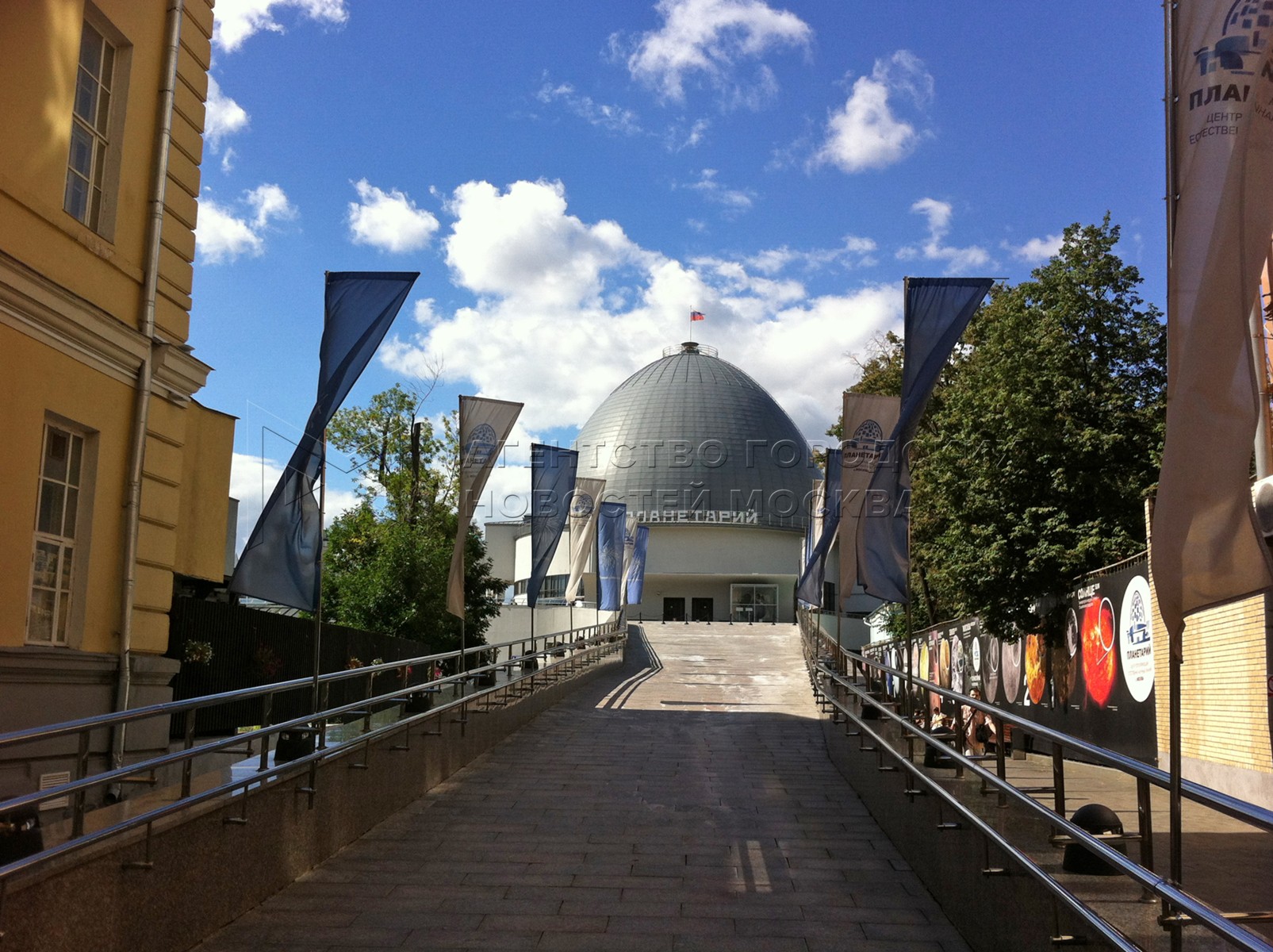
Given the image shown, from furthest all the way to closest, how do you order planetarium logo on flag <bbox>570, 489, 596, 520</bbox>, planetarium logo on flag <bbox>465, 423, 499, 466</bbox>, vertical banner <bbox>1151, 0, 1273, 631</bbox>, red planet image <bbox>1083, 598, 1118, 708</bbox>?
planetarium logo on flag <bbox>570, 489, 596, 520</bbox> < red planet image <bbox>1083, 598, 1118, 708</bbox> < planetarium logo on flag <bbox>465, 423, 499, 466</bbox> < vertical banner <bbox>1151, 0, 1273, 631</bbox>

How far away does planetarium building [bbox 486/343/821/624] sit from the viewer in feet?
216

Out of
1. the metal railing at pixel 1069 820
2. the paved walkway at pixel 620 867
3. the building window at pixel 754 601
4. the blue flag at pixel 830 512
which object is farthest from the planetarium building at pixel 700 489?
the metal railing at pixel 1069 820

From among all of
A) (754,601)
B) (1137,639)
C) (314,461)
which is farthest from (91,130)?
(754,601)

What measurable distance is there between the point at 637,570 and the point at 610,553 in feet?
24.7

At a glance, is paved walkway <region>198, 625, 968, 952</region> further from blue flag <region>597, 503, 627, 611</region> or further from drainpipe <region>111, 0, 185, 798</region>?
blue flag <region>597, 503, 627, 611</region>

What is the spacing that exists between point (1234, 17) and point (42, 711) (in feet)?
28.8

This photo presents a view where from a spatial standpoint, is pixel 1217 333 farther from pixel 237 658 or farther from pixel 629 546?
pixel 629 546

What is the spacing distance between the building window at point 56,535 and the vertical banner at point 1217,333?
7.97 metres

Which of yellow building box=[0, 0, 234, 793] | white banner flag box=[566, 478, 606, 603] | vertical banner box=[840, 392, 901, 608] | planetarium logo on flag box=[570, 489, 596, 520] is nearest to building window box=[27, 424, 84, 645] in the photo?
yellow building box=[0, 0, 234, 793]

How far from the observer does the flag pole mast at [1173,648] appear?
12.2 ft

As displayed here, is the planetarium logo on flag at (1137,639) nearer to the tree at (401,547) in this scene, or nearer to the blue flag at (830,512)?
the blue flag at (830,512)

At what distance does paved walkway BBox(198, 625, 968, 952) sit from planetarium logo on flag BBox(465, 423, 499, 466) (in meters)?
3.65

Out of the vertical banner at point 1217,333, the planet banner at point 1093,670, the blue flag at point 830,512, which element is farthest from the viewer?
the blue flag at point 830,512

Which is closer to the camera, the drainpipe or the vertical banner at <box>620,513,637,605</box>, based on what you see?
the drainpipe
